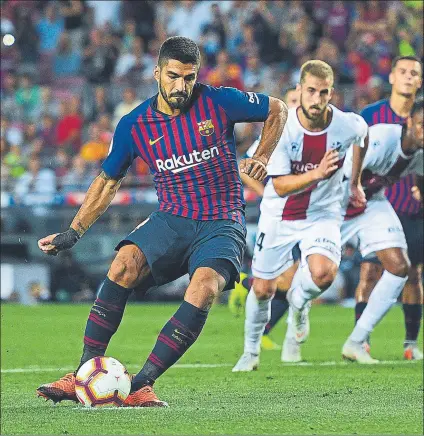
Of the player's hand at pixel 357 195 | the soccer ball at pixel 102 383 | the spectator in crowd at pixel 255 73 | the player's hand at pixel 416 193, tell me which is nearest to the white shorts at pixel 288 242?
the player's hand at pixel 357 195

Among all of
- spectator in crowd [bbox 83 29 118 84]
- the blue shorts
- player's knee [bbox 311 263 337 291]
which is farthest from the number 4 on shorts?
spectator in crowd [bbox 83 29 118 84]

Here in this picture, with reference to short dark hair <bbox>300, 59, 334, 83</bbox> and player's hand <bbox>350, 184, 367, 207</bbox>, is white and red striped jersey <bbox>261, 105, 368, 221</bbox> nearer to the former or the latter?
player's hand <bbox>350, 184, 367, 207</bbox>

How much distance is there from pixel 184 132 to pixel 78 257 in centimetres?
1027

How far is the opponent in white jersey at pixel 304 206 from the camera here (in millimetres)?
9344

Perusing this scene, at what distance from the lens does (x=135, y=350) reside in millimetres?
11625

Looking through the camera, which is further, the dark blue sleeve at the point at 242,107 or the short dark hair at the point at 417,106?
the short dark hair at the point at 417,106

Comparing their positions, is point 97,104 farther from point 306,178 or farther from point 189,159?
point 189,159

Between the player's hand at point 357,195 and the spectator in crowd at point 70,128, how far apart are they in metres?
10.4

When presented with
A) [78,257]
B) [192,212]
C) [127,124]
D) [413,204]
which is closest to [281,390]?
[192,212]

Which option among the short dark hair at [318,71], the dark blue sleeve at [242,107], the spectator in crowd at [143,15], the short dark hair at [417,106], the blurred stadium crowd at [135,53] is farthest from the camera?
the spectator in crowd at [143,15]

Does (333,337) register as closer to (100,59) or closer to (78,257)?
(78,257)

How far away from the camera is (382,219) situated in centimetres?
1036

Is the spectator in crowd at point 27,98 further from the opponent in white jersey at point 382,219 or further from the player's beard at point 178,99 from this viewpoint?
the player's beard at point 178,99

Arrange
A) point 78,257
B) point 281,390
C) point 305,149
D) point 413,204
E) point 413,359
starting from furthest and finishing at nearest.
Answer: point 78,257 < point 413,204 < point 413,359 < point 305,149 < point 281,390
